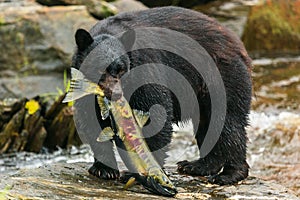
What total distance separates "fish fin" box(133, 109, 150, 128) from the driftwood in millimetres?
4442

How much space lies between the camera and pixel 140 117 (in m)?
5.68

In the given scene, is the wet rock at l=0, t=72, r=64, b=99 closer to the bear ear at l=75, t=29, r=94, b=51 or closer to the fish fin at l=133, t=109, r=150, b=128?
the bear ear at l=75, t=29, r=94, b=51

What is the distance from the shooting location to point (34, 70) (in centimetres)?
1148

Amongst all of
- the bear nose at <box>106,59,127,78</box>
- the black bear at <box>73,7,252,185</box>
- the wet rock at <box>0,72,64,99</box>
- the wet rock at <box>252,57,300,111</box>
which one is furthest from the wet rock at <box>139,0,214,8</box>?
the bear nose at <box>106,59,127,78</box>

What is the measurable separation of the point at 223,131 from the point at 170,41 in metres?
1.06

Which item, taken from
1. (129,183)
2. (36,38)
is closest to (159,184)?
(129,183)

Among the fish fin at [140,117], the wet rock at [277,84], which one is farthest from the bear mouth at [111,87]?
the wet rock at [277,84]

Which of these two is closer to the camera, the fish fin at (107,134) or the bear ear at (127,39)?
the fish fin at (107,134)

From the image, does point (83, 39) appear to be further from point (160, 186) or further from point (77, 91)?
point (160, 186)

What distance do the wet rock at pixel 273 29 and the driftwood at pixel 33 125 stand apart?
684 centimetres

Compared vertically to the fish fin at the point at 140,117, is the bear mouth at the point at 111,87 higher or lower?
higher

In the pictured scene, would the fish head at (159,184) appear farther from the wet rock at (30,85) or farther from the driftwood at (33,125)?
the wet rock at (30,85)

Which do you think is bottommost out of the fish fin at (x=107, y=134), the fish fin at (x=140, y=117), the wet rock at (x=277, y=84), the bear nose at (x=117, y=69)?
the wet rock at (x=277, y=84)

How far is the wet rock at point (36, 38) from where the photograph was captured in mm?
11430
